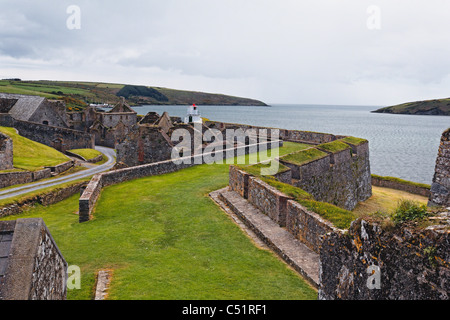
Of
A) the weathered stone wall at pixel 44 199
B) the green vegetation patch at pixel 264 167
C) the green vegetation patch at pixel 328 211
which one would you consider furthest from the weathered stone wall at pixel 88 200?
the green vegetation patch at pixel 328 211

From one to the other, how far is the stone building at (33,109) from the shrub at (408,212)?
175 ft

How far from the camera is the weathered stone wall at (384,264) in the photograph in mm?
3545

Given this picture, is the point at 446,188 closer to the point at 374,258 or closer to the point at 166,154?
the point at 374,258

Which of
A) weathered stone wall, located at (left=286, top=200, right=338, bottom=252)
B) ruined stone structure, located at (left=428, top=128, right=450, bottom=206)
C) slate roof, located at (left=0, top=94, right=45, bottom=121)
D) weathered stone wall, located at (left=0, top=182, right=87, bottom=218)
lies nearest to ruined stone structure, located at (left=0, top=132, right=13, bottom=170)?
weathered stone wall, located at (left=0, top=182, right=87, bottom=218)

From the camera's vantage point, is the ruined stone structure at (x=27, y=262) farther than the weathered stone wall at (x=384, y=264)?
Yes

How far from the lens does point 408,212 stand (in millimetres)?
4098

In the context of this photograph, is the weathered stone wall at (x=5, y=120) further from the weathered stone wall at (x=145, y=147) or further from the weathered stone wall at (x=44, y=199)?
the weathered stone wall at (x=145, y=147)

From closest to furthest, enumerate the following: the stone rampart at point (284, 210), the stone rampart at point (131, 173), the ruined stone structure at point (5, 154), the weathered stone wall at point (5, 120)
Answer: the stone rampart at point (284, 210) → the stone rampart at point (131, 173) → the ruined stone structure at point (5, 154) → the weathered stone wall at point (5, 120)

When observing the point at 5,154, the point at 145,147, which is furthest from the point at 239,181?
the point at 5,154

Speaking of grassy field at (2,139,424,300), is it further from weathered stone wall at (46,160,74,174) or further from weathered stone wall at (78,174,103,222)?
weathered stone wall at (46,160,74,174)

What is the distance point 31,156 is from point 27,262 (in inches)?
1338

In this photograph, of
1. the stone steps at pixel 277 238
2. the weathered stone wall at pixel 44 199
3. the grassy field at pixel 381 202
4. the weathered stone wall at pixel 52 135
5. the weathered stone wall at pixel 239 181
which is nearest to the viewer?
the stone steps at pixel 277 238
